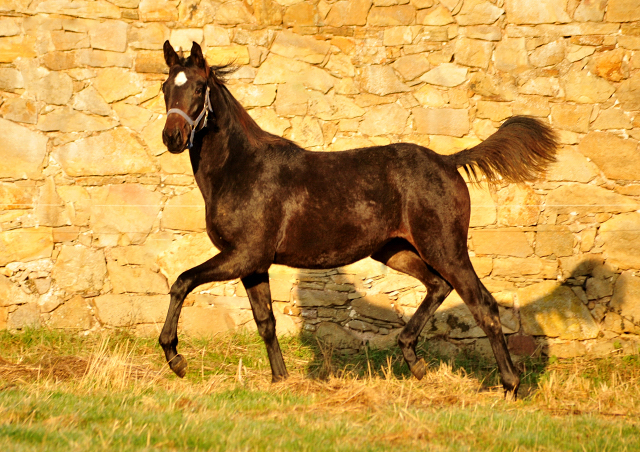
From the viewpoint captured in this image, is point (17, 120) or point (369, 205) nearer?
point (369, 205)

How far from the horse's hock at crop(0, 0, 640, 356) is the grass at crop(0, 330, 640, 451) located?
3.15ft

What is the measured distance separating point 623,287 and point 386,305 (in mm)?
2363

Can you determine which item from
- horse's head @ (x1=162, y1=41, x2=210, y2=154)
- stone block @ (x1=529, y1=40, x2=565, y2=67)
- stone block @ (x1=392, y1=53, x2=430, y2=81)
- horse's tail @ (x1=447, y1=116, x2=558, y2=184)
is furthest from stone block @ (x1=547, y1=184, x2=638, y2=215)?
horse's head @ (x1=162, y1=41, x2=210, y2=154)

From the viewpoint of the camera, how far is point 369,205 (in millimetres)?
5070

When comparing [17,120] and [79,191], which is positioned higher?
[17,120]

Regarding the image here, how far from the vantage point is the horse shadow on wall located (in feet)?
22.1

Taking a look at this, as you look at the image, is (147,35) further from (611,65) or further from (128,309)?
(611,65)

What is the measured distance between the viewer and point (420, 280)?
5.46 m

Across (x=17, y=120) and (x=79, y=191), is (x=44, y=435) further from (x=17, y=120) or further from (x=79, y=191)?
(x=17, y=120)

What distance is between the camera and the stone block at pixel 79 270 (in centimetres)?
694

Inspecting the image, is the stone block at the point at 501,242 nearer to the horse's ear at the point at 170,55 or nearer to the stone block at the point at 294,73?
the stone block at the point at 294,73

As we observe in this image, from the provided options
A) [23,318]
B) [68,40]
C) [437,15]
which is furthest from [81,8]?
[437,15]

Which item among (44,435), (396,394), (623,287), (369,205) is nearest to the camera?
(44,435)

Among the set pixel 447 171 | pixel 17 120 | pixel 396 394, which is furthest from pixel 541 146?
pixel 17 120
